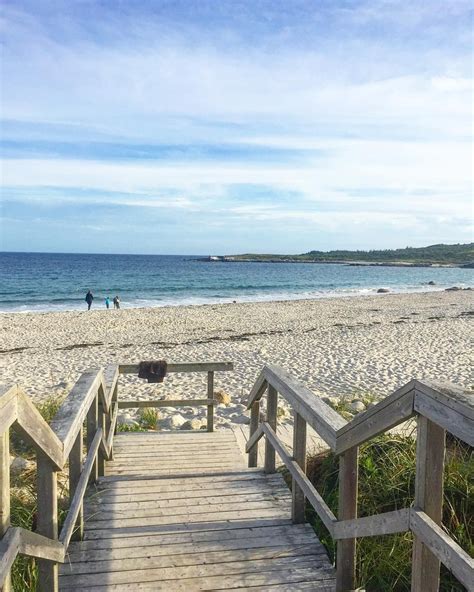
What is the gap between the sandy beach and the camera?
1121cm

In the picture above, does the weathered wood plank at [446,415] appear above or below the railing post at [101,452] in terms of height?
above

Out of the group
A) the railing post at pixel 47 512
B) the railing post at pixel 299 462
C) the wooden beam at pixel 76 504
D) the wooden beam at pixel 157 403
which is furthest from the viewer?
the wooden beam at pixel 157 403

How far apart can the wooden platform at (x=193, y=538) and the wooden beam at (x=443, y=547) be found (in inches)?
43.3

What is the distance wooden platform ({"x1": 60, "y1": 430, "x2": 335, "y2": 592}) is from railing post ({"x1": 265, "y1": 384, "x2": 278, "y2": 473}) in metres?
0.09

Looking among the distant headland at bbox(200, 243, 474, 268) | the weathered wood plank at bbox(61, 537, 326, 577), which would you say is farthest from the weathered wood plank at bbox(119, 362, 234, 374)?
the distant headland at bbox(200, 243, 474, 268)

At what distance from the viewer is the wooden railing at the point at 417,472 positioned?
71.5 inches

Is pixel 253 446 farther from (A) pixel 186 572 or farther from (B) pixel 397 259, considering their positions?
(B) pixel 397 259

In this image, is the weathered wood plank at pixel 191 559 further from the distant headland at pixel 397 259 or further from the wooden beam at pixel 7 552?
the distant headland at pixel 397 259

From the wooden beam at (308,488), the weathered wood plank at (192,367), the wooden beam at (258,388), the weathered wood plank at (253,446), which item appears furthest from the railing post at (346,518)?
the weathered wood plank at (192,367)

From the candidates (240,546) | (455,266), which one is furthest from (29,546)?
(455,266)

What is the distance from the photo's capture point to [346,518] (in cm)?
277

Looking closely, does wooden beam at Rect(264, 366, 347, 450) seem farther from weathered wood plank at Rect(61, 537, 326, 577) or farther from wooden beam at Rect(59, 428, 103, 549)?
wooden beam at Rect(59, 428, 103, 549)

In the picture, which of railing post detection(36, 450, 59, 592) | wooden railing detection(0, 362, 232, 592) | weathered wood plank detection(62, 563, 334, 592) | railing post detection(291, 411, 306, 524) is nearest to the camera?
wooden railing detection(0, 362, 232, 592)

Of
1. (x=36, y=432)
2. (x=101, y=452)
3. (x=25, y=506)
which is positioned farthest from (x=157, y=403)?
(x=36, y=432)
